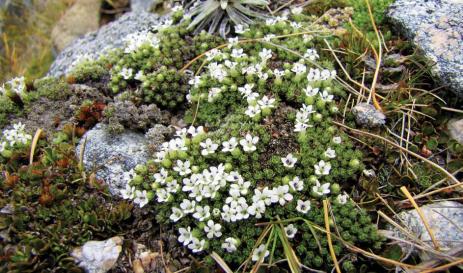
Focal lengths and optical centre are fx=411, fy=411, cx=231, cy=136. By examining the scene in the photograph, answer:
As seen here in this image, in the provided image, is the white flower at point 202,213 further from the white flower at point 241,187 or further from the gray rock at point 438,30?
the gray rock at point 438,30

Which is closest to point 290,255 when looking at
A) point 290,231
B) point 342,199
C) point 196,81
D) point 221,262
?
point 290,231

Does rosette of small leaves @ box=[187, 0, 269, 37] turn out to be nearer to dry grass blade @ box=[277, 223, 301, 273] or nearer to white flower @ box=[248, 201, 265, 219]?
white flower @ box=[248, 201, 265, 219]

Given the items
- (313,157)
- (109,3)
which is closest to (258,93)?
(313,157)

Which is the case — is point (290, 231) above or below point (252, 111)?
below

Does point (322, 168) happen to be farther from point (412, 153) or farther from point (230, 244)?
point (230, 244)

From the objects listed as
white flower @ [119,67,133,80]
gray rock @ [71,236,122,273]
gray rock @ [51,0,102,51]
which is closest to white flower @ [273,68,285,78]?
white flower @ [119,67,133,80]
